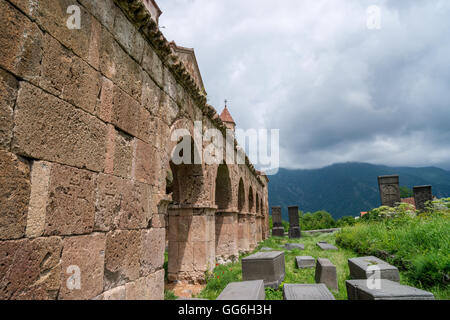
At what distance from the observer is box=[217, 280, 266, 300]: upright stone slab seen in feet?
10.9

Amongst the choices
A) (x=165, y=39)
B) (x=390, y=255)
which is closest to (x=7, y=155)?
(x=165, y=39)

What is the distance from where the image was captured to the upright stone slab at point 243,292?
3.33m

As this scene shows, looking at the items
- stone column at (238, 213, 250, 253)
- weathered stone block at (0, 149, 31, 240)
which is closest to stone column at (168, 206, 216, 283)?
weathered stone block at (0, 149, 31, 240)

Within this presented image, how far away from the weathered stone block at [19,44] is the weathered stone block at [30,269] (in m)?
1.21

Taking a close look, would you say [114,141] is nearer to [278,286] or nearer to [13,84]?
[13,84]

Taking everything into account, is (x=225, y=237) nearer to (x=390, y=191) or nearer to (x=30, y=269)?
(x=30, y=269)

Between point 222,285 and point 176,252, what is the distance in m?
1.33

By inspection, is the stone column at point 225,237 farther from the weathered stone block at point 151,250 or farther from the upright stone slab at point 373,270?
the weathered stone block at point 151,250

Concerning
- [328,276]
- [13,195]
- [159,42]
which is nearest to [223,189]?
[328,276]

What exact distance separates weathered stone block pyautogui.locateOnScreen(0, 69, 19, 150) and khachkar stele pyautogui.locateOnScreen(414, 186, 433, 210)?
1825 cm

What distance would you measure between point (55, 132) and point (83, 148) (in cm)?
34

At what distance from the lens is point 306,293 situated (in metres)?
3.69

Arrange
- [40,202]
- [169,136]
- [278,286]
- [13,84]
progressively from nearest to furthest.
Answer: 1. [13,84]
2. [40,202]
3. [169,136]
4. [278,286]
